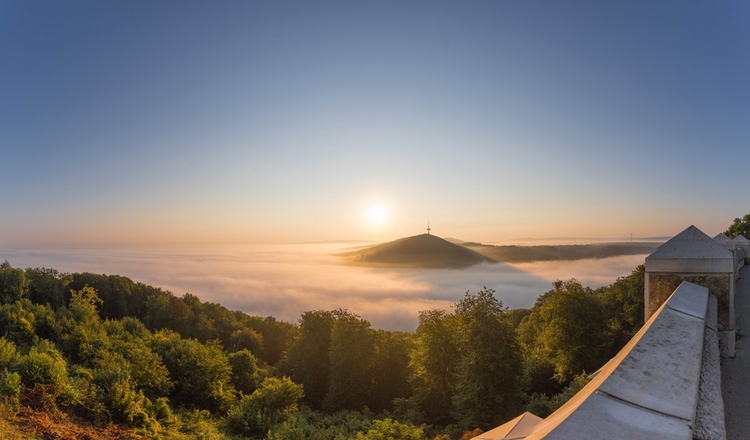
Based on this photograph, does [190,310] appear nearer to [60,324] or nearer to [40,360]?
[60,324]

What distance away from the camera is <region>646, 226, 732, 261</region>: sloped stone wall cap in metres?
6.07

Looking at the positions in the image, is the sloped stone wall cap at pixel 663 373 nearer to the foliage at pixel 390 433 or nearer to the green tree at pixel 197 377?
the foliage at pixel 390 433

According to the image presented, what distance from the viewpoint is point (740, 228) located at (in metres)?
38.3

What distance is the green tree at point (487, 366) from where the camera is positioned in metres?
18.8

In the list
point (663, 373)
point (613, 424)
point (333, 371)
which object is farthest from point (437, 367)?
point (613, 424)

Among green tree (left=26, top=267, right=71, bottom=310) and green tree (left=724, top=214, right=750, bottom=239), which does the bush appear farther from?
green tree (left=724, top=214, right=750, bottom=239)

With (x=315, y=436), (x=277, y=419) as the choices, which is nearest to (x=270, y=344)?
(x=277, y=419)

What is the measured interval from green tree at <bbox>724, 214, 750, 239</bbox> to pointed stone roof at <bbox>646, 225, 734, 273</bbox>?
1643 inches

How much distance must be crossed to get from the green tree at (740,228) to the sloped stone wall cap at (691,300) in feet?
139

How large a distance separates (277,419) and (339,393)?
1089 centimetres

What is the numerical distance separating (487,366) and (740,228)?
36599mm

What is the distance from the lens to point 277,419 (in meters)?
17.6

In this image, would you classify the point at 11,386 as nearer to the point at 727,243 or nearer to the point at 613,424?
the point at 613,424

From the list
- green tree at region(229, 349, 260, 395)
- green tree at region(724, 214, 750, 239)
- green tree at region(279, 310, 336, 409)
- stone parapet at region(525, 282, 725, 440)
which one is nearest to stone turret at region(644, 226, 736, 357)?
stone parapet at region(525, 282, 725, 440)
